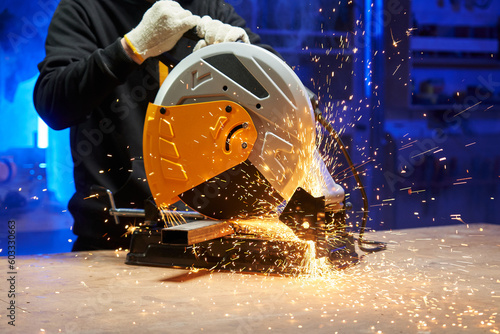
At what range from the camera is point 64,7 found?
1.81m

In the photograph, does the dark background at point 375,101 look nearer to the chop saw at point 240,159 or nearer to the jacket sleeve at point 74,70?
the jacket sleeve at point 74,70

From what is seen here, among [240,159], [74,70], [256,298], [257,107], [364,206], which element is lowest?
[256,298]

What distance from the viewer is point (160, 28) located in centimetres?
146

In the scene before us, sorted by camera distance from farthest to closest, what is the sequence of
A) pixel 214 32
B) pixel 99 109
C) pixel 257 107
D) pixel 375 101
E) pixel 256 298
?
pixel 375 101, pixel 99 109, pixel 214 32, pixel 257 107, pixel 256 298

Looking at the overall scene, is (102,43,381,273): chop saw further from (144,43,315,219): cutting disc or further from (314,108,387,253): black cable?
(314,108,387,253): black cable

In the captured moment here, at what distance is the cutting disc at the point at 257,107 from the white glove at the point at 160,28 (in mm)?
191

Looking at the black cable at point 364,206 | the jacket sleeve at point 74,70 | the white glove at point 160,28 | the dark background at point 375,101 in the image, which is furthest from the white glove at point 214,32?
the dark background at point 375,101

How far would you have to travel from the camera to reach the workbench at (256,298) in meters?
0.92

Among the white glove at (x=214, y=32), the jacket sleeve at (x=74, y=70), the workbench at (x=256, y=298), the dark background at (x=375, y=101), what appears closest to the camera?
the workbench at (x=256, y=298)

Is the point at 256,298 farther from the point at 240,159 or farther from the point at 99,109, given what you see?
the point at 99,109

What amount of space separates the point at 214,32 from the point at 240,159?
35cm

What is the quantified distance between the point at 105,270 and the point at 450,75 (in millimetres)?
4605

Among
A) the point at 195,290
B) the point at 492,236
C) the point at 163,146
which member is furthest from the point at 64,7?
the point at 492,236

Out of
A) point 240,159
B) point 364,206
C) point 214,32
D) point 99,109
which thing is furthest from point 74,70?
point 364,206
